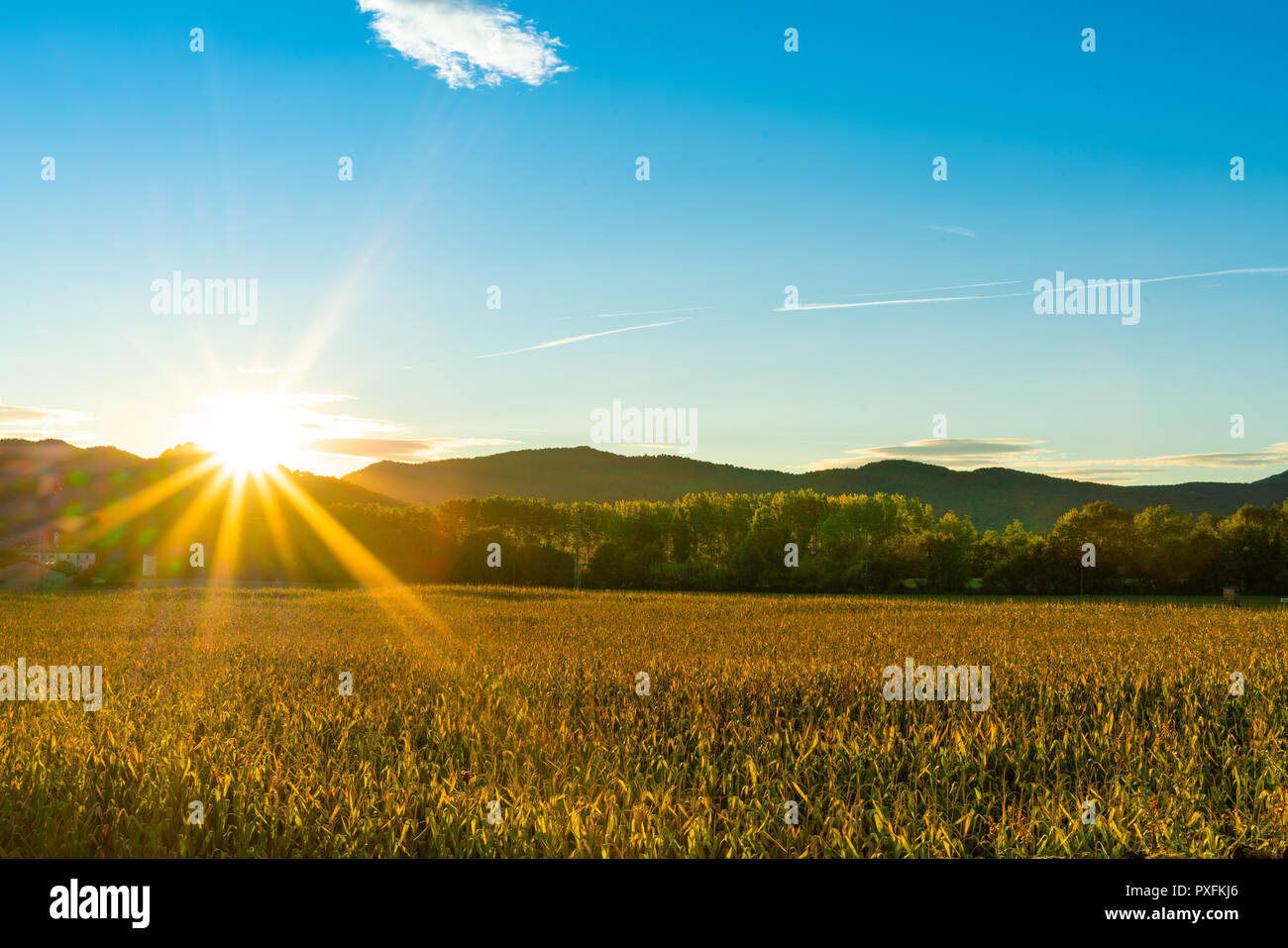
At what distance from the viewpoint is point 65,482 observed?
100 m

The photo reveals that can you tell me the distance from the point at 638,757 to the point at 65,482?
381ft

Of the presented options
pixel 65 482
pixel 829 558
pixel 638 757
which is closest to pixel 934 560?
pixel 829 558

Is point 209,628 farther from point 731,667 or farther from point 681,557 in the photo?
point 681,557

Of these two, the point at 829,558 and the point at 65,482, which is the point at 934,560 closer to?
the point at 829,558

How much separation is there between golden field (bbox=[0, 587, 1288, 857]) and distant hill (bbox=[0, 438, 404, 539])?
76472mm

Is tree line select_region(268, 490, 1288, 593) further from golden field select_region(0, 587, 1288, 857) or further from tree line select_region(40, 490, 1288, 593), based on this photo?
golden field select_region(0, 587, 1288, 857)

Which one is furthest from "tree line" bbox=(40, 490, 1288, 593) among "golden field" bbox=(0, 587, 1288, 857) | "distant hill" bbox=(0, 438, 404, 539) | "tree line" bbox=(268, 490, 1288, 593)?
"golden field" bbox=(0, 587, 1288, 857)

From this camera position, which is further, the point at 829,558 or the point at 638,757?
the point at 829,558

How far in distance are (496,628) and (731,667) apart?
12.0m

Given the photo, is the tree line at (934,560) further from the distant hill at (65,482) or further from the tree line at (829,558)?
the distant hill at (65,482)

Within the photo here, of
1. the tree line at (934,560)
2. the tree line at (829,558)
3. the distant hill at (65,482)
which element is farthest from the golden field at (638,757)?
the distant hill at (65,482)

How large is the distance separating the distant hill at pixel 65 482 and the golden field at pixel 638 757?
7647 cm

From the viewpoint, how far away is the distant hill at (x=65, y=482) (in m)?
83.3

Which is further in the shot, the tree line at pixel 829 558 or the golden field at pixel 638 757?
the tree line at pixel 829 558
